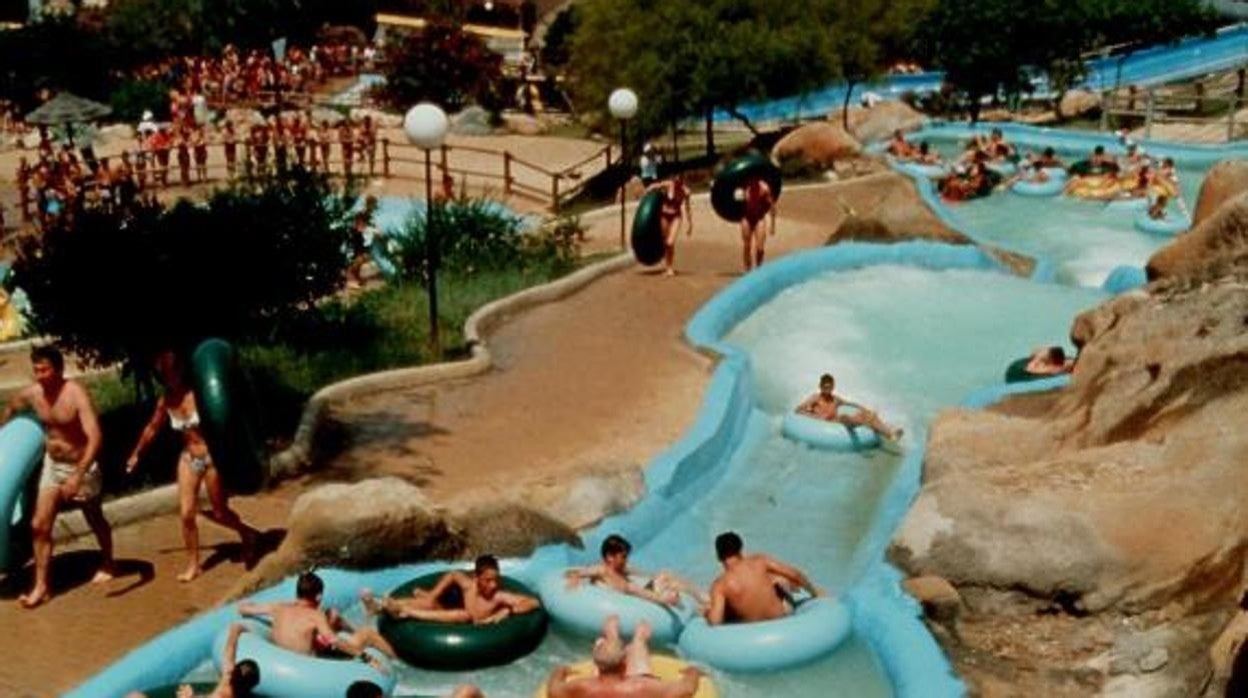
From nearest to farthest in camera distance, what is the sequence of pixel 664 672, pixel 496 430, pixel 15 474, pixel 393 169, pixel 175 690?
pixel 175 690, pixel 664 672, pixel 15 474, pixel 496 430, pixel 393 169

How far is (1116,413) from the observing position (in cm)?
1034

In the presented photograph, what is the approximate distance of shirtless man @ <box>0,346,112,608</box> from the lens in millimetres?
8945

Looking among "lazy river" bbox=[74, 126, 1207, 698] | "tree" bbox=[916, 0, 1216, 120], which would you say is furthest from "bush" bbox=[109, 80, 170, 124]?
"lazy river" bbox=[74, 126, 1207, 698]

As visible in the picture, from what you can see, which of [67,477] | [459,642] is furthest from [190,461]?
[459,642]

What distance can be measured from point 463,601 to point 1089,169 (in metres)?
18.9

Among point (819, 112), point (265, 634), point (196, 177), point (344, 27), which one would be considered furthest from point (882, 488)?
point (344, 27)

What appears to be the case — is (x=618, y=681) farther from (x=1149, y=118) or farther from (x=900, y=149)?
(x=1149, y=118)

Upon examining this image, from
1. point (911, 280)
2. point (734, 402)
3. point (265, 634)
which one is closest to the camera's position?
point (265, 634)

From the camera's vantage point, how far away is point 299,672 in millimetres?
7883

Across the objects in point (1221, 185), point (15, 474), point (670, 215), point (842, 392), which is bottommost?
point (842, 392)

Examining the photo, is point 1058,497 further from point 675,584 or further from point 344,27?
point 344,27

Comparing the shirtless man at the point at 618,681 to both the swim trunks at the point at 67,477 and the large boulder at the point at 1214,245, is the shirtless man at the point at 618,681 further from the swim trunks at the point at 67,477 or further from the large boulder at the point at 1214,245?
the large boulder at the point at 1214,245

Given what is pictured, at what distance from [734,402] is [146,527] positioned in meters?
5.18

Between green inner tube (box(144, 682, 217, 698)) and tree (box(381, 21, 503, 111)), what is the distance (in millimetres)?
31550
